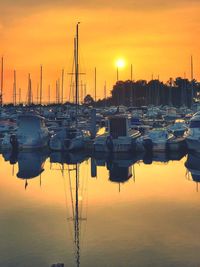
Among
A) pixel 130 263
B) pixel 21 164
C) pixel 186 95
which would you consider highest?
pixel 186 95

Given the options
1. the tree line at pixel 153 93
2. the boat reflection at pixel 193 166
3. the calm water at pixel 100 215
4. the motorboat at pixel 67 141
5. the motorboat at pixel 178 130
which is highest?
the tree line at pixel 153 93

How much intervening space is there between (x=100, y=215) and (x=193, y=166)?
15.8m

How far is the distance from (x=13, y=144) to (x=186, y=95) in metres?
82.8

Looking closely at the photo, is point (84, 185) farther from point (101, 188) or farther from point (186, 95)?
point (186, 95)

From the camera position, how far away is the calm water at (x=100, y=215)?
15523 mm

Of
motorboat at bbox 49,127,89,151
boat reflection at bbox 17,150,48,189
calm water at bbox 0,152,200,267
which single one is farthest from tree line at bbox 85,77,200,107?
calm water at bbox 0,152,200,267

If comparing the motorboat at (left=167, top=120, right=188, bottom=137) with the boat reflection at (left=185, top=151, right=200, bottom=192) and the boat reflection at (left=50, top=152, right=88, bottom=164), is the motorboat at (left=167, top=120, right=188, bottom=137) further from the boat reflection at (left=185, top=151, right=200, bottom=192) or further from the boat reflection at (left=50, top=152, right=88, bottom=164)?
the boat reflection at (left=50, top=152, right=88, bottom=164)

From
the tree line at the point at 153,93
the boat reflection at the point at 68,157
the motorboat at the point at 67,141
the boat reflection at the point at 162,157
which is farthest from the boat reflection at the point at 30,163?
the tree line at the point at 153,93

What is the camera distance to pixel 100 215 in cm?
2112

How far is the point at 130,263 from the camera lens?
14680 millimetres

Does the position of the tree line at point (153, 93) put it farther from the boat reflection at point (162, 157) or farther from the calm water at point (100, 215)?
the calm water at point (100, 215)

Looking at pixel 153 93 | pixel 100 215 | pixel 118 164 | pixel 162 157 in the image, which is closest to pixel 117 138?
pixel 162 157

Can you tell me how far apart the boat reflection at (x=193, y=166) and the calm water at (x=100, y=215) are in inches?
3.9

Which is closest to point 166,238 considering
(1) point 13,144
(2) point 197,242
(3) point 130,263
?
(2) point 197,242
